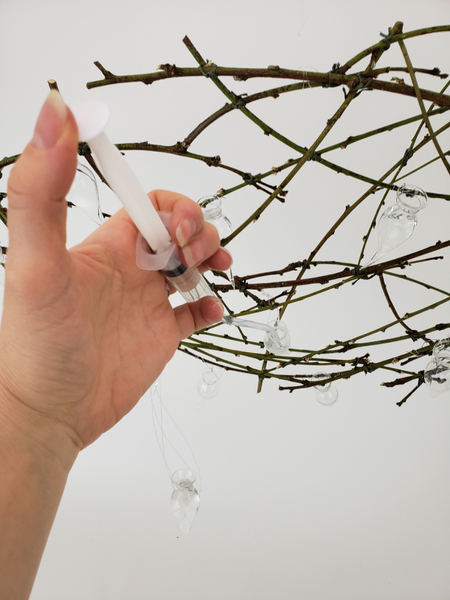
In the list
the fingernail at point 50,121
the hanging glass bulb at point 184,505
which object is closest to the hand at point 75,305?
the fingernail at point 50,121

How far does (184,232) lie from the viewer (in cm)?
27

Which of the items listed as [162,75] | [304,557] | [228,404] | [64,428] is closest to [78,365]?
[64,428]

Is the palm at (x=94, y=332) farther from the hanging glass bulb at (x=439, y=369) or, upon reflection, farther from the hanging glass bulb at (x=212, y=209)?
the hanging glass bulb at (x=439, y=369)

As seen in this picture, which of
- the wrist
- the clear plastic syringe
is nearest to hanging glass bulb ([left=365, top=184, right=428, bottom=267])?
the clear plastic syringe

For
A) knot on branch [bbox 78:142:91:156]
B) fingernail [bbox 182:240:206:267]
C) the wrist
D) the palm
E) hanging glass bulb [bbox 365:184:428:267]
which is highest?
hanging glass bulb [bbox 365:184:428:267]

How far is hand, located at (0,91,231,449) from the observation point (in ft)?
0.65

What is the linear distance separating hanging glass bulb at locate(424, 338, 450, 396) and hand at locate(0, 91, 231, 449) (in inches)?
5.3

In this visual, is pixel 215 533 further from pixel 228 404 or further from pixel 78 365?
pixel 78 365

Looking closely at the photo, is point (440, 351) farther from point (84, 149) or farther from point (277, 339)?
point (84, 149)

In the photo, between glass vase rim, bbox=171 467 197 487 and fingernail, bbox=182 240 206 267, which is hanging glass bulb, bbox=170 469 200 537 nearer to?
glass vase rim, bbox=171 467 197 487

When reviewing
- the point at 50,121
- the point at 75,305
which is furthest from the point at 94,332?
the point at 50,121

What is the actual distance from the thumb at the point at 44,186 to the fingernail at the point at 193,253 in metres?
0.07

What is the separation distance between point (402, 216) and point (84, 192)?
0.53 ft

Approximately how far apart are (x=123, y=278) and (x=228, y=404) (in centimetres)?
57
